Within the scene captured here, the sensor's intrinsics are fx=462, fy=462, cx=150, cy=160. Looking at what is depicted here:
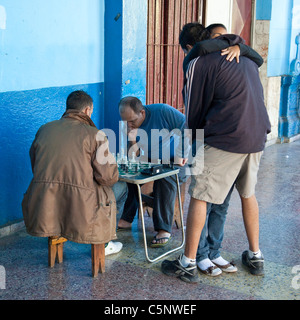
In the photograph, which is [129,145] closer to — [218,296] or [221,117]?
[221,117]

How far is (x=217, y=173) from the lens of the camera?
3.08 m

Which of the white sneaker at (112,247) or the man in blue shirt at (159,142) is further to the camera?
the man in blue shirt at (159,142)

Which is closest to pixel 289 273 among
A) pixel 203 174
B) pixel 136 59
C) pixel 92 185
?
pixel 203 174

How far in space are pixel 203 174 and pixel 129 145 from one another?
43.0 inches

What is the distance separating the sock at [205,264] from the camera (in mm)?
3360

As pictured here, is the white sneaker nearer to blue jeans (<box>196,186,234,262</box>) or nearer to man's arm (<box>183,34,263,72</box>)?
blue jeans (<box>196,186,234,262</box>)

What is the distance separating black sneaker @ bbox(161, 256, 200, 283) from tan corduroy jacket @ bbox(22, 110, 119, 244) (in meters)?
0.55

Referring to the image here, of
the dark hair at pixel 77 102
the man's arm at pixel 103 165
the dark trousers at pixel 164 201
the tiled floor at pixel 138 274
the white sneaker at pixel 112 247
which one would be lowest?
the tiled floor at pixel 138 274

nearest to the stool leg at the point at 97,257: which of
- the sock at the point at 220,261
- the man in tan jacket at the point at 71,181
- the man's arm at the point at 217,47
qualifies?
the man in tan jacket at the point at 71,181

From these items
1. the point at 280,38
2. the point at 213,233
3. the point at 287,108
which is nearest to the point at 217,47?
the point at 213,233

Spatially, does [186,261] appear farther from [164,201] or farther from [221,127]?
[221,127]

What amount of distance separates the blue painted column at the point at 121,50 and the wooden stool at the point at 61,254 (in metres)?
1.91

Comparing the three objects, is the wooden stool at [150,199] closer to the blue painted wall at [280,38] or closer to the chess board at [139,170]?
the chess board at [139,170]

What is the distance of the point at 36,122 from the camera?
13.8 feet
